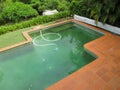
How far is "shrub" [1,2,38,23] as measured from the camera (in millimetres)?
10117

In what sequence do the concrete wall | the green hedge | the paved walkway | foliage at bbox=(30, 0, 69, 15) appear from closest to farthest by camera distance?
the paved walkway
the concrete wall
the green hedge
foliage at bbox=(30, 0, 69, 15)

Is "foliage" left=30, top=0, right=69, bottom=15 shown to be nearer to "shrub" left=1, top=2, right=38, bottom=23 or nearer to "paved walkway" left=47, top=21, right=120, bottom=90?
"shrub" left=1, top=2, right=38, bottom=23

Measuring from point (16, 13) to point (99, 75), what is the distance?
8.11 metres

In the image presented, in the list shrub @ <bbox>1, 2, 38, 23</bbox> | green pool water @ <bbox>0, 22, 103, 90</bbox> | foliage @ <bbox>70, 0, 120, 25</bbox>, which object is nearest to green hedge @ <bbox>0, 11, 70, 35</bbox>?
shrub @ <bbox>1, 2, 38, 23</bbox>

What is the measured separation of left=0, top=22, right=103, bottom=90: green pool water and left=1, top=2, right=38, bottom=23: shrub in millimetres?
3661

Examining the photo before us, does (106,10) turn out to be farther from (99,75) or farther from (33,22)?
(33,22)

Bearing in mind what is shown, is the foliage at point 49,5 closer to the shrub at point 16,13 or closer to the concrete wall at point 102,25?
the shrub at point 16,13

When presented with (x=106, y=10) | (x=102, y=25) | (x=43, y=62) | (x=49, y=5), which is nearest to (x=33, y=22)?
(x=49, y=5)

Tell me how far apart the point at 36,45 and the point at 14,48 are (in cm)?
111

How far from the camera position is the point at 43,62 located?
589cm

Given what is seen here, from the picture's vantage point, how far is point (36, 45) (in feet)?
23.4

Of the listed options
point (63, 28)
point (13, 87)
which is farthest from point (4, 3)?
point (13, 87)

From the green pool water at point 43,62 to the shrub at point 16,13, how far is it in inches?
144

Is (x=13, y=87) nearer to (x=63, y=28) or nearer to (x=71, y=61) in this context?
(x=71, y=61)
